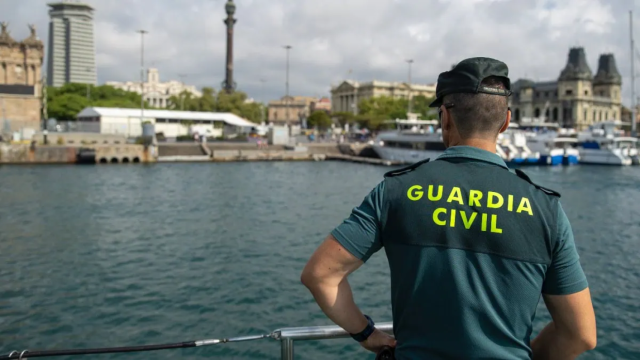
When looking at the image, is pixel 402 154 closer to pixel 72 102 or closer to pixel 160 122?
pixel 160 122

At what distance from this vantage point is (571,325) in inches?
80.1

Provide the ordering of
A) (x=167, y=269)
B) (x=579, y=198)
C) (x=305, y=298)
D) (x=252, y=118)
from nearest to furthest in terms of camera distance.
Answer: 1. (x=305, y=298)
2. (x=167, y=269)
3. (x=579, y=198)
4. (x=252, y=118)

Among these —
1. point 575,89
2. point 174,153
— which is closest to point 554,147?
point 174,153

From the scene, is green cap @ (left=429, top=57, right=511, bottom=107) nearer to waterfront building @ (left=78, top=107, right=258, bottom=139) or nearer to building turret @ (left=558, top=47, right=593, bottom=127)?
waterfront building @ (left=78, top=107, right=258, bottom=139)

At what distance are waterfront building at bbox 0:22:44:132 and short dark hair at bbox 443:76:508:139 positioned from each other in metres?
62.9

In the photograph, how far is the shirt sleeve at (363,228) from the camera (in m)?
2.00

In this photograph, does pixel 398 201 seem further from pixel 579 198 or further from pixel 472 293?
pixel 579 198

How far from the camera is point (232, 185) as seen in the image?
3088 centimetres

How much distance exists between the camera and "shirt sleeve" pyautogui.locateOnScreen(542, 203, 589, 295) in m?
1.96

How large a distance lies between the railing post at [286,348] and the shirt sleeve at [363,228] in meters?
1.10

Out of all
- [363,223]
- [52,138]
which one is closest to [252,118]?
[52,138]

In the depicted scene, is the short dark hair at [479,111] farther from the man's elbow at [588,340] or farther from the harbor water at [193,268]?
the harbor water at [193,268]

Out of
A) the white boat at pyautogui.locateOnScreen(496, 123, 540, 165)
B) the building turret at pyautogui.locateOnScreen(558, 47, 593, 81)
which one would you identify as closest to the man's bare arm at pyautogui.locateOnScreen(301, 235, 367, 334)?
the white boat at pyautogui.locateOnScreen(496, 123, 540, 165)

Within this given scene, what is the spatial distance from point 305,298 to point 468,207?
9115mm
